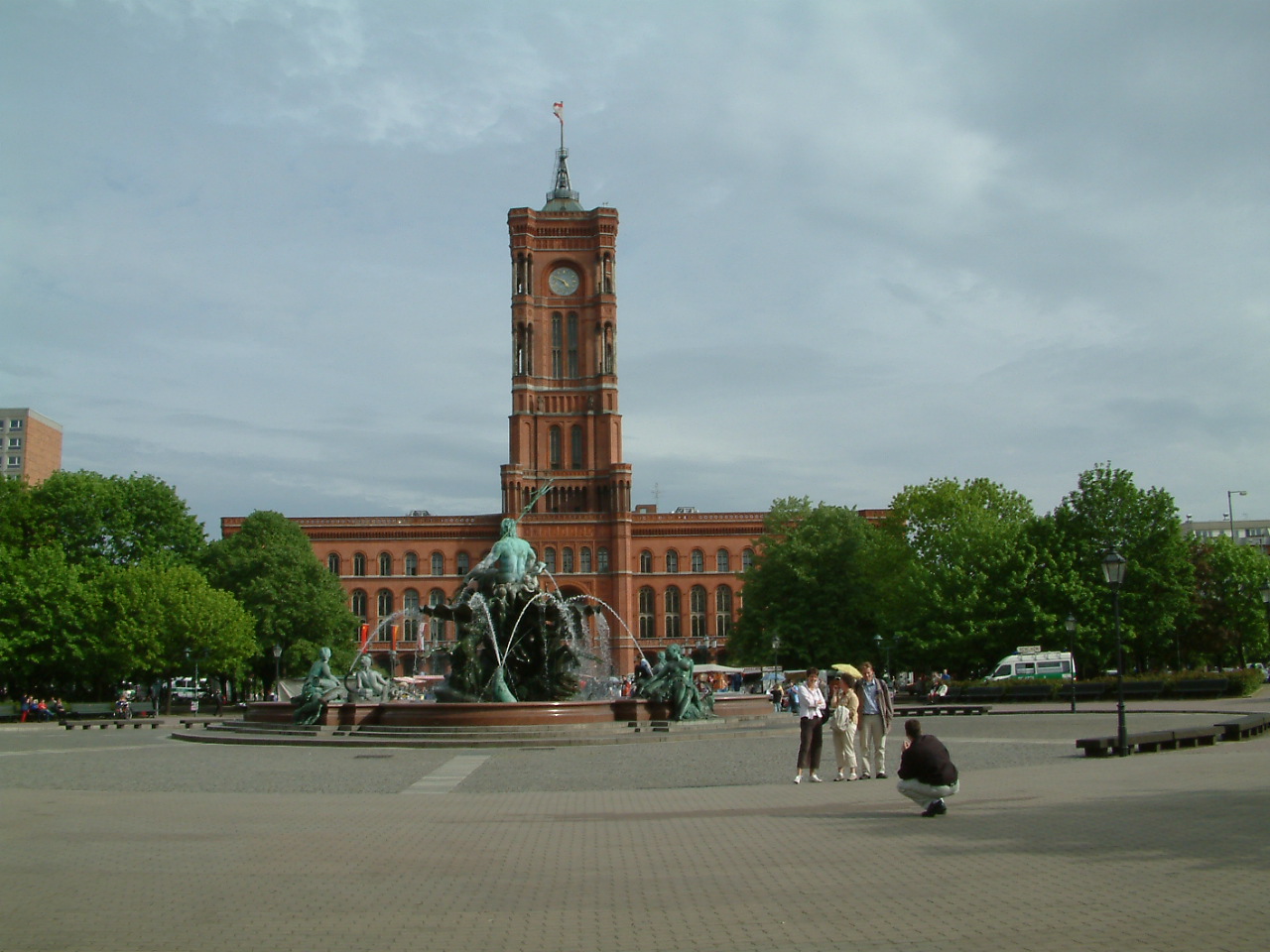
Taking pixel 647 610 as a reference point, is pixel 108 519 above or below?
above

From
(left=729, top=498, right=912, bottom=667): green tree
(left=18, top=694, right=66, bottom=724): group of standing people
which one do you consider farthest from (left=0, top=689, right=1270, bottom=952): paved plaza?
(left=729, top=498, right=912, bottom=667): green tree

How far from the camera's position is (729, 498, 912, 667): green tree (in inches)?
2392

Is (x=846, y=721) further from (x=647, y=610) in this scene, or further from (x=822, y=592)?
(x=647, y=610)

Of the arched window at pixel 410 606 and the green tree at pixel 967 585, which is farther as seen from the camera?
the arched window at pixel 410 606

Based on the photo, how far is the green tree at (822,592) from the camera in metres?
60.8

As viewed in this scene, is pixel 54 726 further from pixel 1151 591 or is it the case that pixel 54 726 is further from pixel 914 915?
pixel 1151 591

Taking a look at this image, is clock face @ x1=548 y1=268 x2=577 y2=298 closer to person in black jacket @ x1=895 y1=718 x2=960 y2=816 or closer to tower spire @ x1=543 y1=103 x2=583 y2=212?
tower spire @ x1=543 y1=103 x2=583 y2=212

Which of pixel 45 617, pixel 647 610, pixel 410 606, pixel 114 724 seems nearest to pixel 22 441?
pixel 410 606

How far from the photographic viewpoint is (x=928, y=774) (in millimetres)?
11992

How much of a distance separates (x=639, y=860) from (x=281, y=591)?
56.0 m

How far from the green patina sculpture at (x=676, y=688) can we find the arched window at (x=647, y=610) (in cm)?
6890

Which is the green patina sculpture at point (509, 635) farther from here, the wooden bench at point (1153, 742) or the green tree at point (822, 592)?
the green tree at point (822, 592)

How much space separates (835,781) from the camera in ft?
54.1

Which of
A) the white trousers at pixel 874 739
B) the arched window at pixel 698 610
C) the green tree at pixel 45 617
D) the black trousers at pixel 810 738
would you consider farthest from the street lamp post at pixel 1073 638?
the arched window at pixel 698 610
